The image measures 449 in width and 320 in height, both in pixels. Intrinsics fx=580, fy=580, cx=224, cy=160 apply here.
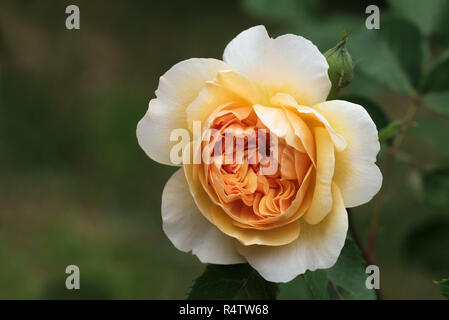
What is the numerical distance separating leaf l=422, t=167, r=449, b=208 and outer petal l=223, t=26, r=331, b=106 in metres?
0.40

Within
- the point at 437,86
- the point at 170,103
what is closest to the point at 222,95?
the point at 170,103

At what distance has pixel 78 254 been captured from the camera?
1670 mm

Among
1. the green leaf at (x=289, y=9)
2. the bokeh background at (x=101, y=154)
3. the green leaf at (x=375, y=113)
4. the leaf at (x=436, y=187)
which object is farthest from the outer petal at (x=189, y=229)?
the bokeh background at (x=101, y=154)

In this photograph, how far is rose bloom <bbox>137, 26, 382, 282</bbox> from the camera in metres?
0.56

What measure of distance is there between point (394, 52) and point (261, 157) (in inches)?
15.5

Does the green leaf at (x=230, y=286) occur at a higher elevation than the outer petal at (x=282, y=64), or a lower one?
lower

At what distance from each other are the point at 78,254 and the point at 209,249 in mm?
1158

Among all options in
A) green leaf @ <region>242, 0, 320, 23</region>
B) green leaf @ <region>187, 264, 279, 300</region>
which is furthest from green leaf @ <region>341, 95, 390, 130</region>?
green leaf @ <region>242, 0, 320, 23</region>

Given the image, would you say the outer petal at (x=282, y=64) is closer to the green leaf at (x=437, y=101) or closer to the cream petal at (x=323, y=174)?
the cream petal at (x=323, y=174)

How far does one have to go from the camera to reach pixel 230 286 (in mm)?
633

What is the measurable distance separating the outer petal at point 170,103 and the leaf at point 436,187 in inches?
18.2

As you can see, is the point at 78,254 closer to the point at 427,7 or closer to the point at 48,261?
the point at 48,261

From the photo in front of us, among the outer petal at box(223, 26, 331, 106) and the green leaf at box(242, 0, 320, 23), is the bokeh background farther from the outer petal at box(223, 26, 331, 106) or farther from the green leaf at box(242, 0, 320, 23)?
the outer petal at box(223, 26, 331, 106)

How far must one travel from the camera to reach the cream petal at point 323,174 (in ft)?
1.82
